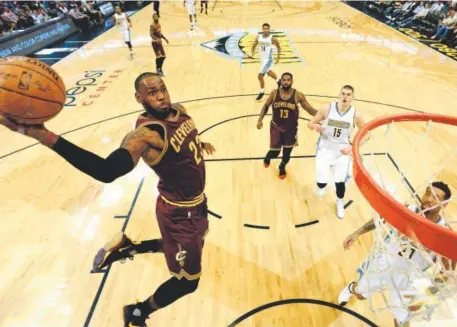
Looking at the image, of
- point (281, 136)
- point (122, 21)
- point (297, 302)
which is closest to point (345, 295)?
point (297, 302)

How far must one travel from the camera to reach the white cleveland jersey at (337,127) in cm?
397

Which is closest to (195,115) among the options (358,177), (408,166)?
(408,166)

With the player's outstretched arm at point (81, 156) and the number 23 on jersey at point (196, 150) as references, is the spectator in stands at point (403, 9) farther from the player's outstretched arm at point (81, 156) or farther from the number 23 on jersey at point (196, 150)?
the player's outstretched arm at point (81, 156)

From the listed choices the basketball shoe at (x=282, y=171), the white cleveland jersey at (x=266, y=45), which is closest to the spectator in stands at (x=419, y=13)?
the white cleveland jersey at (x=266, y=45)

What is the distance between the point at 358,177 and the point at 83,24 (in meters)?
15.5

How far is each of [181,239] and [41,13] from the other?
14.5 metres

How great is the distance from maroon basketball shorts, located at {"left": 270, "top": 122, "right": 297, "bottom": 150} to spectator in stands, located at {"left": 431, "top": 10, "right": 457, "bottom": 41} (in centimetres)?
1062

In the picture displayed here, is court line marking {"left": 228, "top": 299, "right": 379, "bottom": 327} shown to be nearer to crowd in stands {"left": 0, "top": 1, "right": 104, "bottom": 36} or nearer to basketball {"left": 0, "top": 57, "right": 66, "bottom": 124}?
basketball {"left": 0, "top": 57, "right": 66, "bottom": 124}

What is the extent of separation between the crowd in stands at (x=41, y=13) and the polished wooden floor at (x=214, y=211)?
15.1ft

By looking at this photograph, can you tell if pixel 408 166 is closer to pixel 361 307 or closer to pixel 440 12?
pixel 361 307

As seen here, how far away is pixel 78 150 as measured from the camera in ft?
5.84

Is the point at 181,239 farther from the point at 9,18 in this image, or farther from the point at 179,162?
the point at 9,18

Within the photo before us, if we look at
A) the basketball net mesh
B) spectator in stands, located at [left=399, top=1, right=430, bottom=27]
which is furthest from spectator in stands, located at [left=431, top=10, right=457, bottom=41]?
the basketball net mesh

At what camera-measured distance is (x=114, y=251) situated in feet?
Result: 10.3
